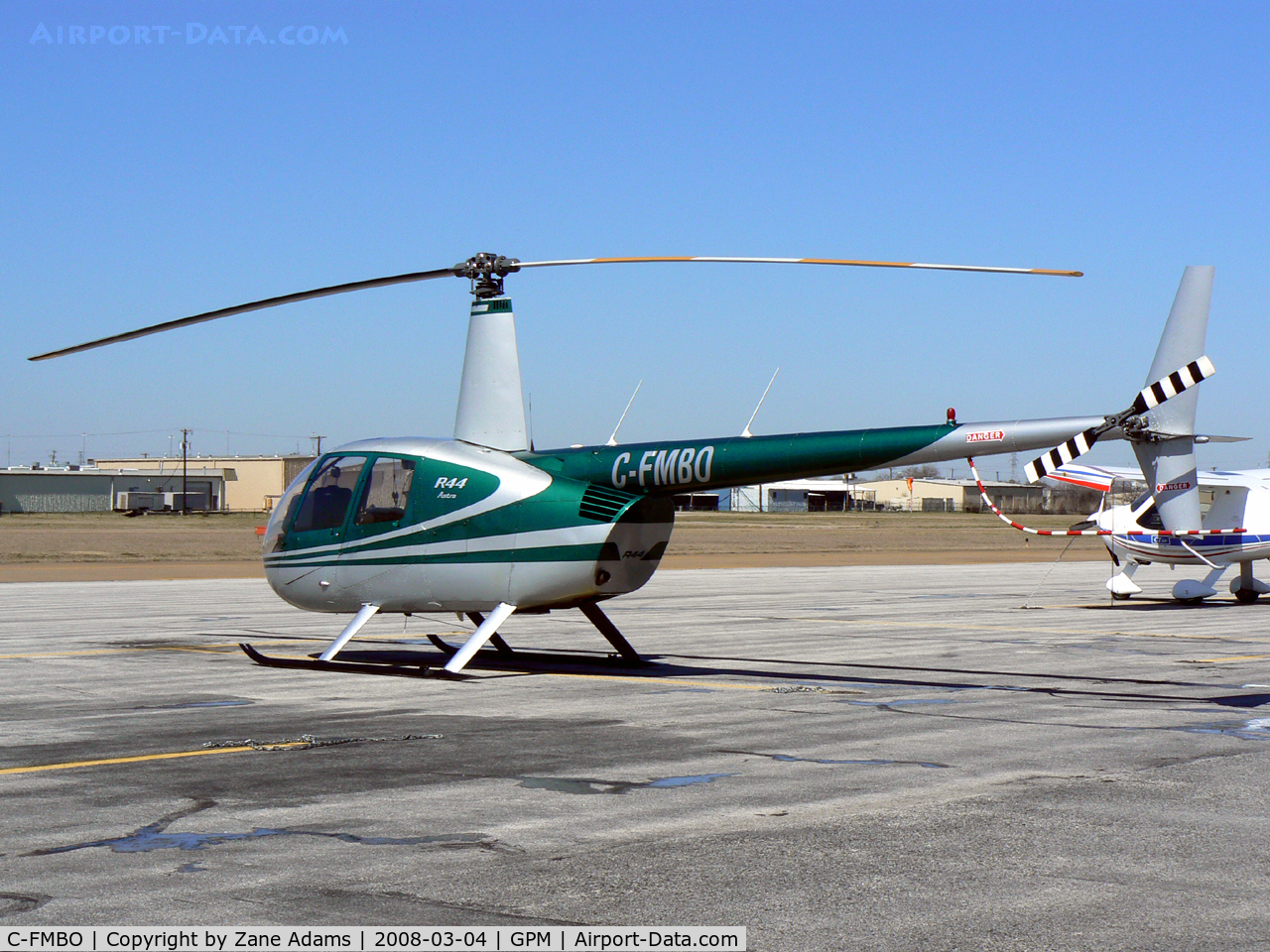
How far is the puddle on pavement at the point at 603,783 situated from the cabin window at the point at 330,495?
778 centimetres

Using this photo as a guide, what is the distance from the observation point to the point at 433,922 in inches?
215

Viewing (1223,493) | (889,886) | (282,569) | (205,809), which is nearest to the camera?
(889,886)

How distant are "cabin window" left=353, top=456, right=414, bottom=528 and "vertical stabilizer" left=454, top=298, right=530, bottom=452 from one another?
82cm

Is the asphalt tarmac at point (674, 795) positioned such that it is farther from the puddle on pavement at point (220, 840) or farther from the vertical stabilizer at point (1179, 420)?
the vertical stabilizer at point (1179, 420)

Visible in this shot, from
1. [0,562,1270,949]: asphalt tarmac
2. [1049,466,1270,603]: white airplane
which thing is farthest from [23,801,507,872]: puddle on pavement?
[1049,466,1270,603]: white airplane

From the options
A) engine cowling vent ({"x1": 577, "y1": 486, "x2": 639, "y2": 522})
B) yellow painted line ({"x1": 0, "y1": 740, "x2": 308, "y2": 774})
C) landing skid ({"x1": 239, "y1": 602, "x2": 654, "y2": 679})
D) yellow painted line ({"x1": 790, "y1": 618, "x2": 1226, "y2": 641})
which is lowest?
yellow painted line ({"x1": 790, "y1": 618, "x2": 1226, "y2": 641})

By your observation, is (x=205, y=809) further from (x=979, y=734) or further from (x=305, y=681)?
(x=305, y=681)

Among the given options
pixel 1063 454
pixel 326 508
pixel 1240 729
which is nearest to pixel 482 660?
pixel 326 508

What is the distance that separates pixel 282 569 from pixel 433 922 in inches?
451

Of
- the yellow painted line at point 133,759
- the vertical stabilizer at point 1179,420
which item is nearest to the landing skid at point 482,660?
the yellow painted line at point 133,759

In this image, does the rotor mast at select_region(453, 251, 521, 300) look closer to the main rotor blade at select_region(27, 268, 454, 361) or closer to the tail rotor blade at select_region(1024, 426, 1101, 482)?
the main rotor blade at select_region(27, 268, 454, 361)

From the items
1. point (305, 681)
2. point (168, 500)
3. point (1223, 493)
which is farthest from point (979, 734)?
point (168, 500)
